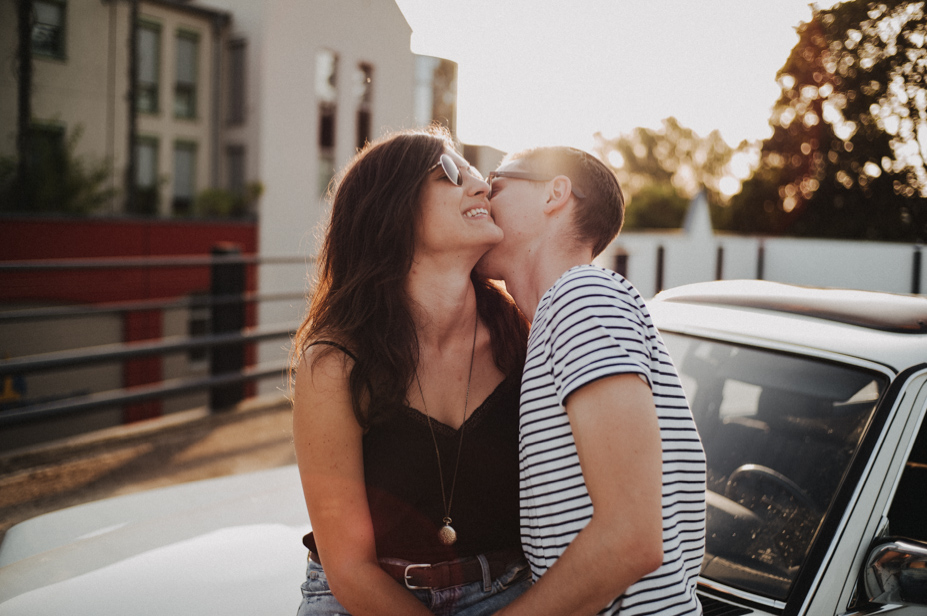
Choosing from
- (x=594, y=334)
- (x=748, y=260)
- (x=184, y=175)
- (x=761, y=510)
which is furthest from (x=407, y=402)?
(x=184, y=175)

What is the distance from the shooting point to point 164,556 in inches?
74.6

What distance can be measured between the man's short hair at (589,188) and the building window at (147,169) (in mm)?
15206

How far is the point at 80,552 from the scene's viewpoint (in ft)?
6.35

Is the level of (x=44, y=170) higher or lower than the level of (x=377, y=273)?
higher

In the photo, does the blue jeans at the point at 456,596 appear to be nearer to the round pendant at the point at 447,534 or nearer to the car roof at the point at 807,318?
the round pendant at the point at 447,534

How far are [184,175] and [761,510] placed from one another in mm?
17995

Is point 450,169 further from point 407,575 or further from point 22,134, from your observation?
point 22,134

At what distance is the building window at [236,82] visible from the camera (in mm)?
16934

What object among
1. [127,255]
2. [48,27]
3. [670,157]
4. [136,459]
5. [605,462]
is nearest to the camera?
[605,462]

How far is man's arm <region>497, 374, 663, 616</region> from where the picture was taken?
3.84 ft

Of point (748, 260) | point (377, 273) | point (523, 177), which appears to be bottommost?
point (377, 273)

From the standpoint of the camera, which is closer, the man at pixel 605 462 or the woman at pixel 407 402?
the man at pixel 605 462

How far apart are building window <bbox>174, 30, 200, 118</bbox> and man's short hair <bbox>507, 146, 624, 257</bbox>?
17028 mm

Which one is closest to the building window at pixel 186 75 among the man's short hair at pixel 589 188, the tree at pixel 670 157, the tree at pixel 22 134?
the tree at pixel 22 134
